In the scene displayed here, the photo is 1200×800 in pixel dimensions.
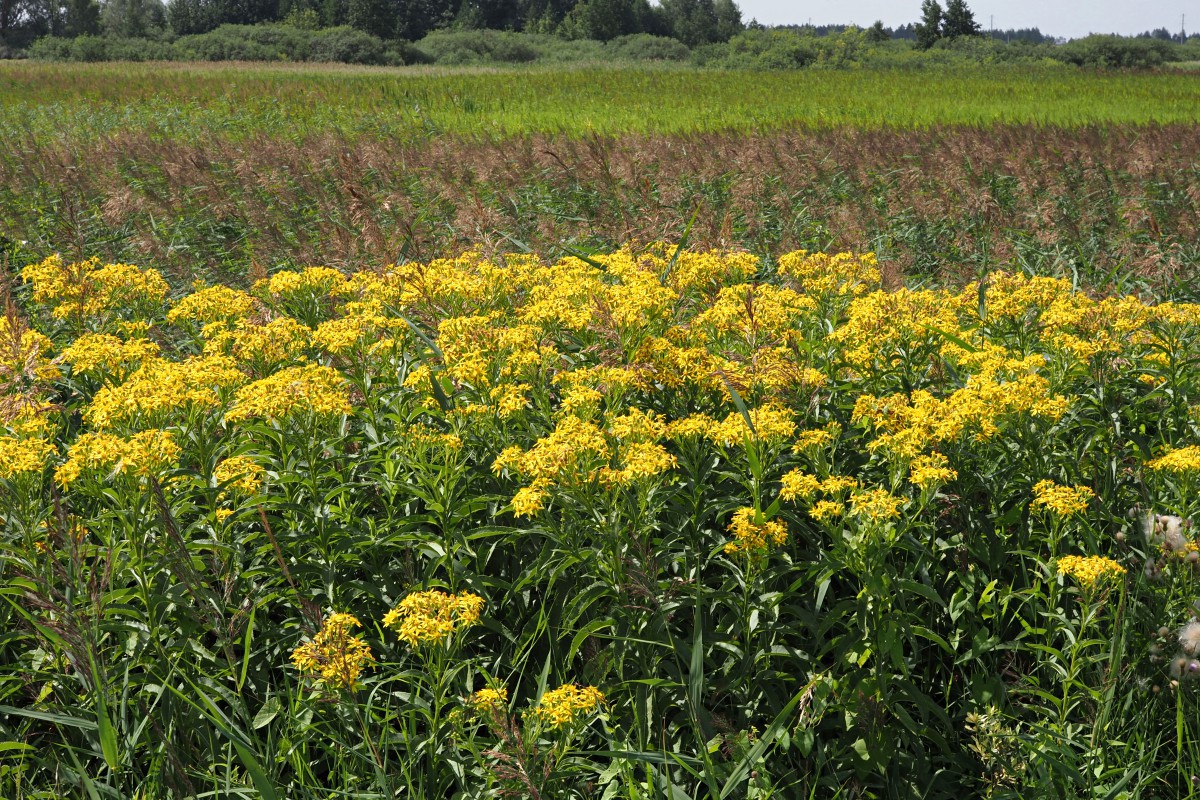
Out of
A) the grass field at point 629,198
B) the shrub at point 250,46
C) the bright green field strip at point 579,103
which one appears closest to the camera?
the grass field at point 629,198

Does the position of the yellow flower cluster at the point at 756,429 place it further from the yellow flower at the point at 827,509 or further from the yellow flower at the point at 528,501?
the yellow flower at the point at 528,501

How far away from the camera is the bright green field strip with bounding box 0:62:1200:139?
16656 mm

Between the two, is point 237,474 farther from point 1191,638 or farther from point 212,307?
point 1191,638

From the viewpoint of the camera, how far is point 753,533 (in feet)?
7.98

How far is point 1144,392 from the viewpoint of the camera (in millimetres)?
3475

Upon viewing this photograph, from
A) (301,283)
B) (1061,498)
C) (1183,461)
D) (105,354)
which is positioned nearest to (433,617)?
(1061,498)

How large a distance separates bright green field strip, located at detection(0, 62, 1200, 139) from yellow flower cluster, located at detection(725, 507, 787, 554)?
12.4 metres

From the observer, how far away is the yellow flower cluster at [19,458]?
2.40 m

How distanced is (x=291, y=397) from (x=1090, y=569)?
7.45 feet

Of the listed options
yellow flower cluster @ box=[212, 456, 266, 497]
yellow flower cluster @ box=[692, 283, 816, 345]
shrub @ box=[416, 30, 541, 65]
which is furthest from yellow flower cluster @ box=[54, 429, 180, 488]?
shrub @ box=[416, 30, 541, 65]

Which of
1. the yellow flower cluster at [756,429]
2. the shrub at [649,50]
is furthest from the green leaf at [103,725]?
the shrub at [649,50]

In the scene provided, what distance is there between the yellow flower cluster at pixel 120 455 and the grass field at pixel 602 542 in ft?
0.05

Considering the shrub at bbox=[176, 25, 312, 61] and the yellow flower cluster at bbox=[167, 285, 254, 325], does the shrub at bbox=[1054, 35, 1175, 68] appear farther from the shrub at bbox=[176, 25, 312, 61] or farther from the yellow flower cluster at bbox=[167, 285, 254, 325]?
the yellow flower cluster at bbox=[167, 285, 254, 325]

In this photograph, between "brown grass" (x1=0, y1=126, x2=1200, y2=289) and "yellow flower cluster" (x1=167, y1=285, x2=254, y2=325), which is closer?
"yellow flower cluster" (x1=167, y1=285, x2=254, y2=325)
